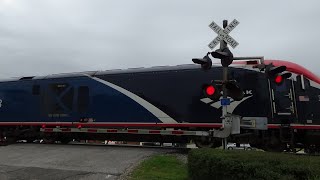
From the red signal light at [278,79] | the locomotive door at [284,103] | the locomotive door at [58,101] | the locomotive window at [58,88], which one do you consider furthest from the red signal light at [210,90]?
the locomotive window at [58,88]

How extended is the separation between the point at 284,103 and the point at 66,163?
756 cm

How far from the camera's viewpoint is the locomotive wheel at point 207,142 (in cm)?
1583

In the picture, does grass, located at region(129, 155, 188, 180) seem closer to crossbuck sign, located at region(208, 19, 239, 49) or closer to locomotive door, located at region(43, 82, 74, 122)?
crossbuck sign, located at region(208, 19, 239, 49)

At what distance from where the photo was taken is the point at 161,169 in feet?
38.3

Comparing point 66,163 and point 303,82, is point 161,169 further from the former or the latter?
point 303,82

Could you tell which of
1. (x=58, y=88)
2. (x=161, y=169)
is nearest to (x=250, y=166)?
(x=161, y=169)

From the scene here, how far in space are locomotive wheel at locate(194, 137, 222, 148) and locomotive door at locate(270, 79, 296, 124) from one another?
2.33 meters

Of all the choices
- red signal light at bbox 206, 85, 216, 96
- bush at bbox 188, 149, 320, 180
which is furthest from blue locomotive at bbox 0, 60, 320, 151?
bush at bbox 188, 149, 320, 180

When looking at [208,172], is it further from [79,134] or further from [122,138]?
[79,134]

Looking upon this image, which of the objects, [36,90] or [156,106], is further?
[36,90]

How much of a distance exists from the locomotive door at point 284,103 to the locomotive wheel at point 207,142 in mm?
2331

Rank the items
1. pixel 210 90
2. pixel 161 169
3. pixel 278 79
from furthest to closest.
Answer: pixel 161 169, pixel 278 79, pixel 210 90

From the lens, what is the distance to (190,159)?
9359 mm

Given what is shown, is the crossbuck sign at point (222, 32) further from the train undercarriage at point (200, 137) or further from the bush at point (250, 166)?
the train undercarriage at point (200, 137)
